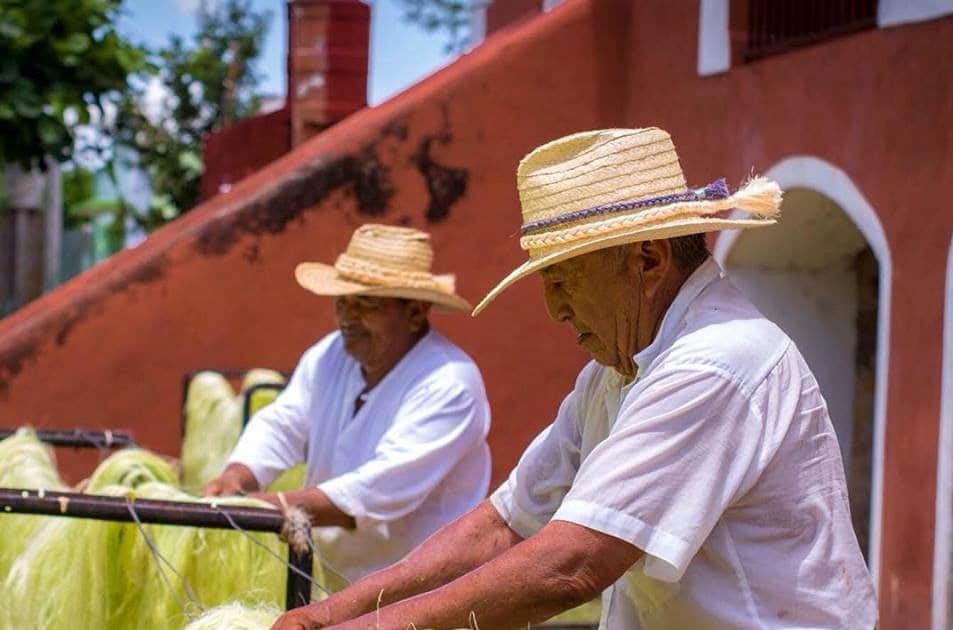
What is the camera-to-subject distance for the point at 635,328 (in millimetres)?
2768

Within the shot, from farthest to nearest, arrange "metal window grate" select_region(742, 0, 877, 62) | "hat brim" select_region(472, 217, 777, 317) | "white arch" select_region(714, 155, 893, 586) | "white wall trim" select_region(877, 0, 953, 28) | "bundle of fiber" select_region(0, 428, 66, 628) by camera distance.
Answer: "metal window grate" select_region(742, 0, 877, 62) → "white arch" select_region(714, 155, 893, 586) → "white wall trim" select_region(877, 0, 953, 28) → "bundle of fiber" select_region(0, 428, 66, 628) → "hat brim" select_region(472, 217, 777, 317)

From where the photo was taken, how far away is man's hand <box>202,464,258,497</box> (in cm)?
487

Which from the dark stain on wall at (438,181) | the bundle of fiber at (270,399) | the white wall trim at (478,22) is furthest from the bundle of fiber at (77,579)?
the white wall trim at (478,22)

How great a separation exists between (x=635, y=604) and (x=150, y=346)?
6086 mm

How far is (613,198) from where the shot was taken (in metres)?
2.70

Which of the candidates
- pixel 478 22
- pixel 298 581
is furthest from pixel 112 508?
pixel 478 22

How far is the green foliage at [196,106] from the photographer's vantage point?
19281mm

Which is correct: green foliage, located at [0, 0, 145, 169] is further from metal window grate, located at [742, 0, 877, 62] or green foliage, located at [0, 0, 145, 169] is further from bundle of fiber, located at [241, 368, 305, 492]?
metal window grate, located at [742, 0, 877, 62]

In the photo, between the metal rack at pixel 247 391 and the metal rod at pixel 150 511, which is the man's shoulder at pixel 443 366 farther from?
the metal rack at pixel 247 391

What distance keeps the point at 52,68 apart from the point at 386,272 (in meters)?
4.63

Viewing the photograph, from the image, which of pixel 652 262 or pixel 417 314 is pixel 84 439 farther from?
pixel 652 262

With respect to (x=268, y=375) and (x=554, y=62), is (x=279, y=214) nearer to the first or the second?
(x=268, y=375)

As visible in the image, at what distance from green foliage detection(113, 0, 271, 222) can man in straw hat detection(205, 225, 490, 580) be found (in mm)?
13024

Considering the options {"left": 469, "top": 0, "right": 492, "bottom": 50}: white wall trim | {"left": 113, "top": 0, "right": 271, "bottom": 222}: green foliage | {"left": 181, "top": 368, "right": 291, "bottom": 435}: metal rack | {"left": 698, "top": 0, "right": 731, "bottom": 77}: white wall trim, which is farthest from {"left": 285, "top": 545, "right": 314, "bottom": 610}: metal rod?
{"left": 113, "top": 0, "right": 271, "bottom": 222}: green foliage
